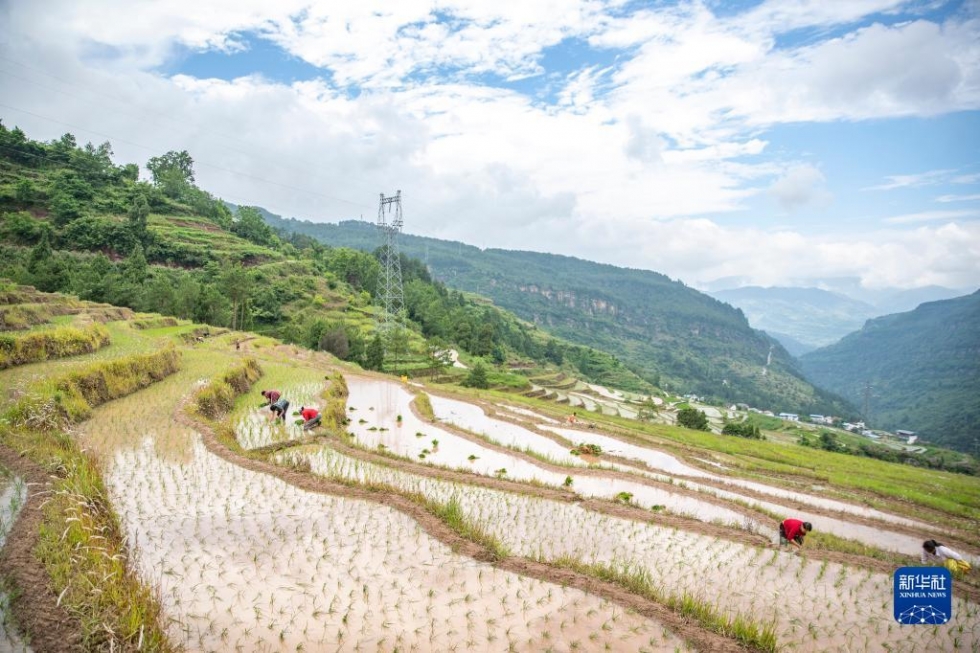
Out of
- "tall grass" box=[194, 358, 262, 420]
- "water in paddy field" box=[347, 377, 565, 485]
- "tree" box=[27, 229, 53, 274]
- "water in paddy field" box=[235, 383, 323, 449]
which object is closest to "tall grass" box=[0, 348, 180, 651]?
"tall grass" box=[194, 358, 262, 420]

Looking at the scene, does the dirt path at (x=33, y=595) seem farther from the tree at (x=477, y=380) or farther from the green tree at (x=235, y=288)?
the green tree at (x=235, y=288)

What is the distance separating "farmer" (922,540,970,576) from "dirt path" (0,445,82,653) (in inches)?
580

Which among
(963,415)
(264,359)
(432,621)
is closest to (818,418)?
(963,415)

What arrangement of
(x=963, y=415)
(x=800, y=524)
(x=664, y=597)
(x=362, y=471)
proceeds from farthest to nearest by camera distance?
(x=963, y=415)
(x=362, y=471)
(x=800, y=524)
(x=664, y=597)

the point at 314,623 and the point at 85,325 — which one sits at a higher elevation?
the point at 85,325

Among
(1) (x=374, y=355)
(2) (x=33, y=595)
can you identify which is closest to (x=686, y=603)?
(2) (x=33, y=595)

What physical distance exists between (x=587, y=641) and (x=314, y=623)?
11.6ft

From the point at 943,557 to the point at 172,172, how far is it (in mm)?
120040

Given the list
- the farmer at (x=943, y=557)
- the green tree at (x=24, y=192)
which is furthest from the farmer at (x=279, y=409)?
the green tree at (x=24, y=192)

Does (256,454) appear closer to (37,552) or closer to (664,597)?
(37,552)

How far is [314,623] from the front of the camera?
20.0ft

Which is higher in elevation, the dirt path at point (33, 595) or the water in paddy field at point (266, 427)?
the dirt path at point (33, 595)

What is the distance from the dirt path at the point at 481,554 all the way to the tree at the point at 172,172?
99.1 metres

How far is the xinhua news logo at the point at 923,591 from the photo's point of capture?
568 cm
